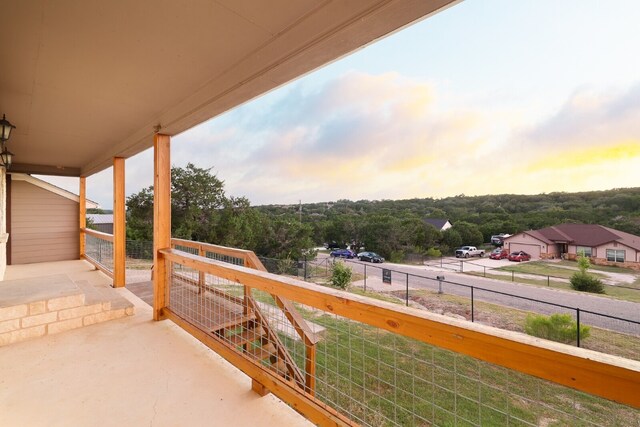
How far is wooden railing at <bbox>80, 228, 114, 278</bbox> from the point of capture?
17.6 feet

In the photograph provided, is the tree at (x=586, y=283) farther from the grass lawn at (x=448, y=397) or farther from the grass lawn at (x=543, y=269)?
the grass lawn at (x=448, y=397)

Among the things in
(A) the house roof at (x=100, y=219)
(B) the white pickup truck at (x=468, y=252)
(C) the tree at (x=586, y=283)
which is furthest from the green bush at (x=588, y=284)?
(A) the house roof at (x=100, y=219)

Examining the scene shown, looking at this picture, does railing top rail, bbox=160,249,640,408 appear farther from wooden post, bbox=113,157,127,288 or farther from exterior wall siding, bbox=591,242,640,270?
exterior wall siding, bbox=591,242,640,270

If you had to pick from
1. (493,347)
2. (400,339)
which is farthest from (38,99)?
(400,339)

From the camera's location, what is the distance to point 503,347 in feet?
2.81

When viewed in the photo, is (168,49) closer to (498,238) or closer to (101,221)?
(101,221)

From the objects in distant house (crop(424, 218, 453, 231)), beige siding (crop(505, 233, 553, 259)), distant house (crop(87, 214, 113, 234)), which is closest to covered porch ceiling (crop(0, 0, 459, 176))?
distant house (crop(87, 214, 113, 234))

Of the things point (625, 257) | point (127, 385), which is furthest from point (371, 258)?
point (127, 385)

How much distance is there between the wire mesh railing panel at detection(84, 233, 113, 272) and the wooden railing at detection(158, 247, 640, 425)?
5441 millimetres

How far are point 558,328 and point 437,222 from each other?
1051 inches

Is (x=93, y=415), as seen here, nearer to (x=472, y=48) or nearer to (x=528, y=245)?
(x=472, y=48)

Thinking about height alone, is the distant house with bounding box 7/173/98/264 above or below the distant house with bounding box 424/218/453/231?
above

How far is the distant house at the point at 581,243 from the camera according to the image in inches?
Result: 670

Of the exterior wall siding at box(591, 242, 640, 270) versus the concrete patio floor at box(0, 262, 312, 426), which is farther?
the exterior wall siding at box(591, 242, 640, 270)
